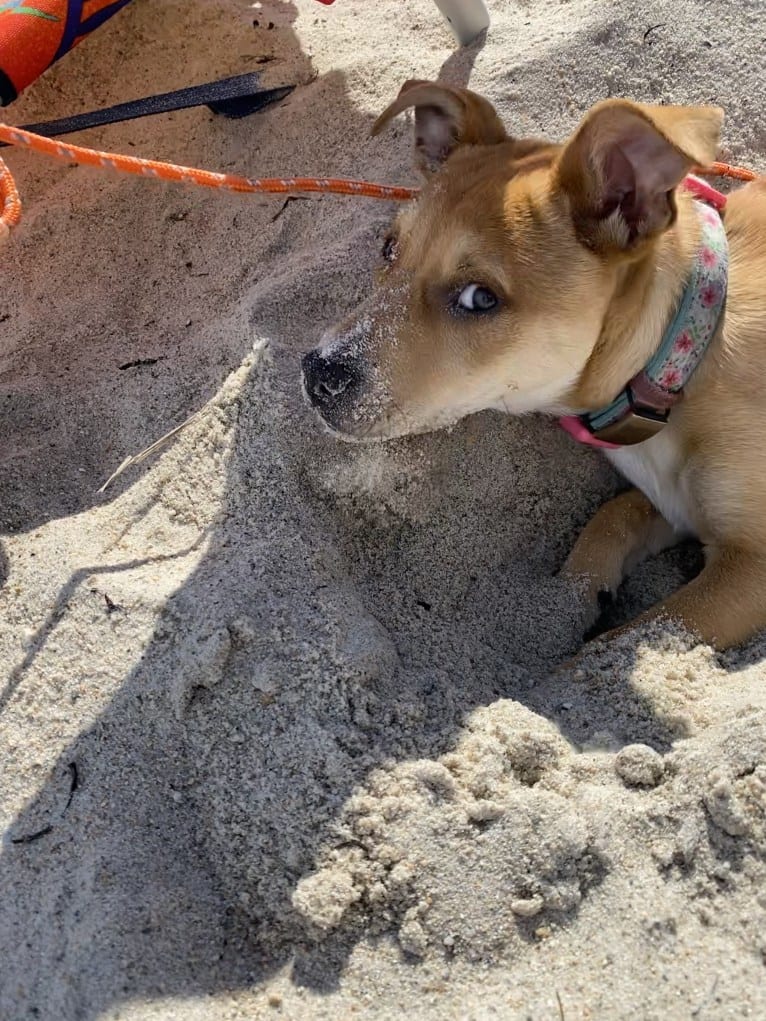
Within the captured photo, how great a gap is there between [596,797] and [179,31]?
4724 millimetres

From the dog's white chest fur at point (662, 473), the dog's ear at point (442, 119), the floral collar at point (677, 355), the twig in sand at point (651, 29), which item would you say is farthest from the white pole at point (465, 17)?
the dog's white chest fur at point (662, 473)

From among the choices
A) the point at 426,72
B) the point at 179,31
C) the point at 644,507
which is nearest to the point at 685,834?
the point at 644,507

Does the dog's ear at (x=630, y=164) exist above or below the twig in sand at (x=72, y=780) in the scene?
above

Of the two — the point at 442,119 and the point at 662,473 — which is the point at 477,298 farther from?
the point at 662,473

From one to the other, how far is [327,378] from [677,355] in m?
1.18

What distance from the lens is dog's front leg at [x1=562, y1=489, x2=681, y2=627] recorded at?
3.24 meters

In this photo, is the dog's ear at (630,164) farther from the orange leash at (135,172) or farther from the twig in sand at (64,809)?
the twig in sand at (64,809)

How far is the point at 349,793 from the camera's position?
7.46 ft

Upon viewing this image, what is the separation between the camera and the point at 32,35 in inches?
160

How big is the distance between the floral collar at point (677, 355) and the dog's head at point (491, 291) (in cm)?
25

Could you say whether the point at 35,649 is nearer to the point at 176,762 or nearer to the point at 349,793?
the point at 176,762

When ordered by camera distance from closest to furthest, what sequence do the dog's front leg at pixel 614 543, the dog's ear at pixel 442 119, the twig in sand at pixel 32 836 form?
1. the twig in sand at pixel 32 836
2. the dog's ear at pixel 442 119
3. the dog's front leg at pixel 614 543

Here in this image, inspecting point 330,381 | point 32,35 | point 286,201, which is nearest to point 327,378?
point 330,381

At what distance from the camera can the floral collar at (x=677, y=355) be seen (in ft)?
9.52
